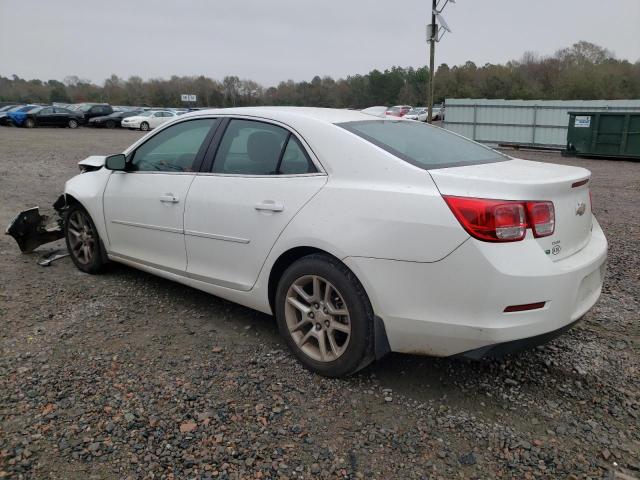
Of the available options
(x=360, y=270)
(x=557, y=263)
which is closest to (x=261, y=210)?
(x=360, y=270)

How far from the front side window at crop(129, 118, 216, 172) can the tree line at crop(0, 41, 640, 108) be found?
33.6m

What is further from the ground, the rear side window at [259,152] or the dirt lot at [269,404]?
the rear side window at [259,152]

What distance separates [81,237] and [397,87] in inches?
2606

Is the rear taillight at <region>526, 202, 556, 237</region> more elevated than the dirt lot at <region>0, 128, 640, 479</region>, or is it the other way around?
the rear taillight at <region>526, 202, 556, 237</region>

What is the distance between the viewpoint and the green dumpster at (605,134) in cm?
1673

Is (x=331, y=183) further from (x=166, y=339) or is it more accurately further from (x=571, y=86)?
(x=571, y=86)

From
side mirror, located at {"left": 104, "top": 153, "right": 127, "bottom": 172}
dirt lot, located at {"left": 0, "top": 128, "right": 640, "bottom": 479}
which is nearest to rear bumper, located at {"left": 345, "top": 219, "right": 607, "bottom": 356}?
dirt lot, located at {"left": 0, "top": 128, "right": 640, "bottom": 479}

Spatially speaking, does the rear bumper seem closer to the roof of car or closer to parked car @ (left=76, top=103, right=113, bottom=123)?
the roof of car

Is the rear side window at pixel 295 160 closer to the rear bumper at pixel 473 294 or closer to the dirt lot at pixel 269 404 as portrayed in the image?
the rear bumper at pixel 473 294

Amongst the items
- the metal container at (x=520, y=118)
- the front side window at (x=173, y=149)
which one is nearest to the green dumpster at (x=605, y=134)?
the metal container at (x=520, y=118)

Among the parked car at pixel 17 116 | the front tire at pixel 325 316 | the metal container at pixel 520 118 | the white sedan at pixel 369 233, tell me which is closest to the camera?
the white sedan at pixel 369 233

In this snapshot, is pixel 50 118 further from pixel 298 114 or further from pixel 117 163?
pixel 298 114

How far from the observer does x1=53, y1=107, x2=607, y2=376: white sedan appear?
2.53 metres

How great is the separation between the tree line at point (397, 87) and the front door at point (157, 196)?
33.6 m
